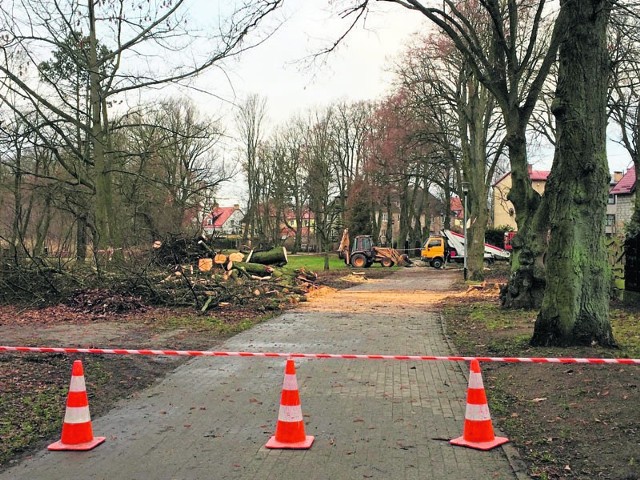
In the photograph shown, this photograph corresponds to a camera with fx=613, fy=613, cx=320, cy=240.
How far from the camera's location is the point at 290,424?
524cm

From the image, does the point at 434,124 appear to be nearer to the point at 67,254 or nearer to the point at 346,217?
the point at 67,254

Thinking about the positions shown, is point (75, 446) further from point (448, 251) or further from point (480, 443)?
point (448, 251)

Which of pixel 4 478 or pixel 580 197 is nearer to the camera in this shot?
pixel 4 478

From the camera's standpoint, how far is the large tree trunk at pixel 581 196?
337 inches

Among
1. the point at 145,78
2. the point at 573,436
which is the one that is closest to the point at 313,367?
the point at 573,436

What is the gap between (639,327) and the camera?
11117 millimetres

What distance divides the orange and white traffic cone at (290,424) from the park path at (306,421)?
121mm

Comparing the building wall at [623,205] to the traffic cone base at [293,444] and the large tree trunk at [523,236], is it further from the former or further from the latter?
the traffic cone base at [293,444]

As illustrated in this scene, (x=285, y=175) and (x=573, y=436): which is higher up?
(x=285, y=175)

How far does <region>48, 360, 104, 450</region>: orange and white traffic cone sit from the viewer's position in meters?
5.19

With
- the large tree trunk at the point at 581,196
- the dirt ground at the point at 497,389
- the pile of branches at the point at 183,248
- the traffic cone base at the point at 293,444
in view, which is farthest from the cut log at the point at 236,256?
the traffic cone base at the point at 293,444

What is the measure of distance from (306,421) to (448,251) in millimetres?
41681

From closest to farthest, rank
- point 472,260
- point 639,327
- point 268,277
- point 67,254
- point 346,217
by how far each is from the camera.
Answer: point 639,327, point 67,254, point 268,277, point 472,260, point 346,217

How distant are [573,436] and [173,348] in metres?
6.89
